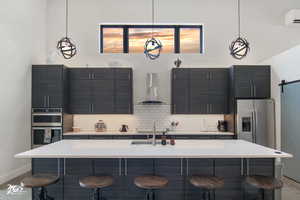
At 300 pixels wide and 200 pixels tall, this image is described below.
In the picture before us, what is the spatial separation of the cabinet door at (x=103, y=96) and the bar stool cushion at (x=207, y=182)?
10.4 feet

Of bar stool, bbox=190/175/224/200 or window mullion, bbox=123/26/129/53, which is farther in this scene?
window mullion, bbox=123/26/129/53

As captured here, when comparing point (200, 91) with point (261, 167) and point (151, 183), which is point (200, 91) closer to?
point (261, 167)

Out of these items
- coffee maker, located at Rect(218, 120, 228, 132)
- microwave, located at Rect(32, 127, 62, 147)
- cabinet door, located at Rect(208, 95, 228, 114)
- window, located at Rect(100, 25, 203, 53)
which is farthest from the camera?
window, located at Rect(100, 25, 203, 53)

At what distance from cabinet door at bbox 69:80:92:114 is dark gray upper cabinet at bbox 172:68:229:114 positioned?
6.81 feet

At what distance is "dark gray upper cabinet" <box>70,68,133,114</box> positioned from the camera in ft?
17.0

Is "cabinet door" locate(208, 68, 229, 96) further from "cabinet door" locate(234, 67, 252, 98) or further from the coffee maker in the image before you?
the coffee maker

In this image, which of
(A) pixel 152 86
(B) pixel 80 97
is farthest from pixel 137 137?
(B) pixel 80 97

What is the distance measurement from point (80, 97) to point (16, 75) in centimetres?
140

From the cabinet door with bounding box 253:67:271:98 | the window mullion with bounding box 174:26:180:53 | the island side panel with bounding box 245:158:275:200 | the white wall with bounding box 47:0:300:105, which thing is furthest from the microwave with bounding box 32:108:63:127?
the cabinet door with bounding box 253:67:271:98

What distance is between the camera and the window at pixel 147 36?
5.77m

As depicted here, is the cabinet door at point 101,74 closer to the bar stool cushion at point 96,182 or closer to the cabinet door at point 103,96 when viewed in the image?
the cabinet door at point 103,96

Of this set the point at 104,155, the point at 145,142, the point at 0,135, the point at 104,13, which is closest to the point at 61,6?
the point at 104,13

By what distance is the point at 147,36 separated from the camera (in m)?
5.77

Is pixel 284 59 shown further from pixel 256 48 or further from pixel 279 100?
pixel 256 48
